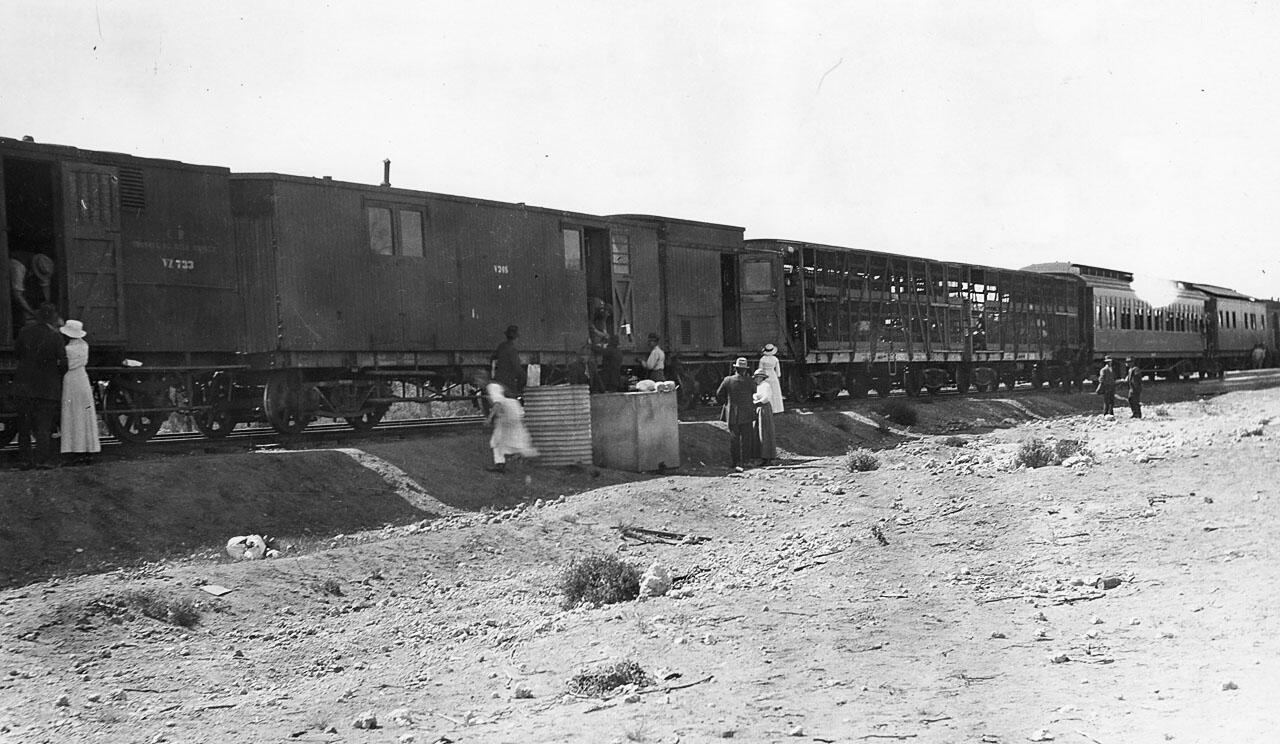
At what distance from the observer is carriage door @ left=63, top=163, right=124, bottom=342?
1315 cm

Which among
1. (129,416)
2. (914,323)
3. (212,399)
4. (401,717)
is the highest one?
(914,323)

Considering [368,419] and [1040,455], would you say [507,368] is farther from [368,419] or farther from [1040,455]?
[1040,455]

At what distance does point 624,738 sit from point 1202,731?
2500mm

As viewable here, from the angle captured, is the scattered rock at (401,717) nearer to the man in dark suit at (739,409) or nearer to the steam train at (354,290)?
the steam train at (354,290)

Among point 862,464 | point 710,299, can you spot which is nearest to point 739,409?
point 862,464

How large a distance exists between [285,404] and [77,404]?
3.93 metres

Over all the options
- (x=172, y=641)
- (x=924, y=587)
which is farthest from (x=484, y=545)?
(x=924, y=587)

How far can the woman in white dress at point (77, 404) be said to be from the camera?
1137cm

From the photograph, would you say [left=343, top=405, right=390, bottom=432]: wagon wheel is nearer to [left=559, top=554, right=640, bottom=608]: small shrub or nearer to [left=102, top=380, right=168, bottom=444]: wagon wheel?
[left=102, top=380, right=168, bottom=444]: wagon wheel

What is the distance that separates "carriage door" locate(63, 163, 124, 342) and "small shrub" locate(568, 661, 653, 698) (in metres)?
9.44

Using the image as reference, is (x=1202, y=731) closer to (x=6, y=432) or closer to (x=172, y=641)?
(x=172, y=641)

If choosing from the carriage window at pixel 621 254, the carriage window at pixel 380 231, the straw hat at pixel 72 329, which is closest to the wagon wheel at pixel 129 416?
the straw hat at pixel 72 329

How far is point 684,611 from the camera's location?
8.05 m

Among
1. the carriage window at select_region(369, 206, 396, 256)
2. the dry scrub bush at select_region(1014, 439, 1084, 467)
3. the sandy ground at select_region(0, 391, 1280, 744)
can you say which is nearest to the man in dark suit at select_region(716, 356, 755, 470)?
the sandy ground at select_region(0, 391, 1280, 744)
